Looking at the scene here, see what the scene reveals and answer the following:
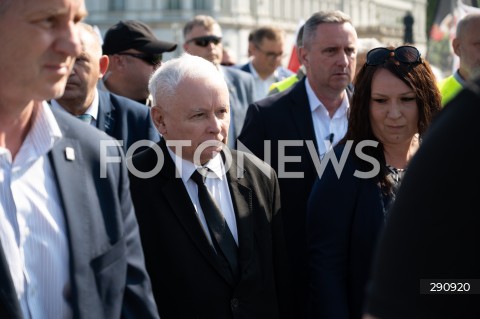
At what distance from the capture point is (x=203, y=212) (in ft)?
13.1

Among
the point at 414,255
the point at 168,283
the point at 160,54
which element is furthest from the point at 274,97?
the point at 414,255

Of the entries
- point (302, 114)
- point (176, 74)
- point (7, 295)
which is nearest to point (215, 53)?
point (302, 114)

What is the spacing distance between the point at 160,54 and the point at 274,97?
4.95 ft

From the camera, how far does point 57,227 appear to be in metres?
2.71

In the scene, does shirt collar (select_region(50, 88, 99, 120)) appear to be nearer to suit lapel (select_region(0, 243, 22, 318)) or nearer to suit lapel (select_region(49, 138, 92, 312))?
suit lapel (select_region(49, 138, 92, 312))

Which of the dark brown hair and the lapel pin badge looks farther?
the dark brown hair

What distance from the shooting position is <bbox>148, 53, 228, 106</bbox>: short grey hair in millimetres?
4156

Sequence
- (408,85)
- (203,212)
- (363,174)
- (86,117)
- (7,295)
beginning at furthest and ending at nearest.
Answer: (86,117) < (408,85) < (363,174) < (203,212) < (7,295)

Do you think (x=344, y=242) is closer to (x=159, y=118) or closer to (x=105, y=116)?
(x=159, y=118)

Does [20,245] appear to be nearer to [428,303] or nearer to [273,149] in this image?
[428,303]

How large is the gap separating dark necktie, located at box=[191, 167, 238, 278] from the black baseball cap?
3.28 metres

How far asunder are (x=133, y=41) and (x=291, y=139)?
2074 millimetres

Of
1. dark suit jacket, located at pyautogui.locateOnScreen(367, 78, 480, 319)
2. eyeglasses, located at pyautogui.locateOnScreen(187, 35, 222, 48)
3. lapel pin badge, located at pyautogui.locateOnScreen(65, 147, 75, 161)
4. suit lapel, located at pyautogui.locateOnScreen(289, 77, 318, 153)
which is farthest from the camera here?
eyeglasses, located at pyautogui.locateOnScreen(187, 35, 222, 48)

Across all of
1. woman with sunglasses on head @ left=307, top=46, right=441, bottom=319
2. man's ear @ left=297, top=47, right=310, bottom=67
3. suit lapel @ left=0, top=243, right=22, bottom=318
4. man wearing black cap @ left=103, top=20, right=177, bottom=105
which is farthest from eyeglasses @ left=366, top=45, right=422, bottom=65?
man wearing black cap @ left=103, top=20, right=177, bottom=105
